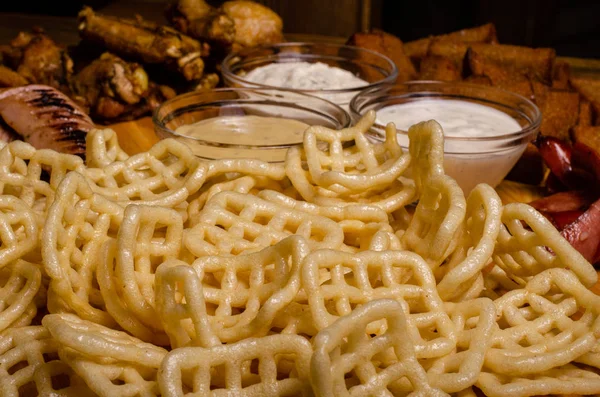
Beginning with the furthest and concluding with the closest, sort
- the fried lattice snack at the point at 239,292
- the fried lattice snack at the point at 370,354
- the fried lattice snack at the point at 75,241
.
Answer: the fried lattice snack at the point at 75,241 < the fried lattice snack at the point at 239,292 < the fried lattice snack at the point at 370,354

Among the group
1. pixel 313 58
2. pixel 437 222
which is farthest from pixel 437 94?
pixel 437 222

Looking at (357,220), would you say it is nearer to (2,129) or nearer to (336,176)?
(336,176)

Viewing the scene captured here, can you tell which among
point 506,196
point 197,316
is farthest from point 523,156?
point 197,316

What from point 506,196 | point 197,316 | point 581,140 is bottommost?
point 506,196

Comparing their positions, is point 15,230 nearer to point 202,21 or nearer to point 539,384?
point 539,384

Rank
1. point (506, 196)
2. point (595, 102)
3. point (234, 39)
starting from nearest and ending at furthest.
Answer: point (506, 196), point (595, 102), point (234, 39)

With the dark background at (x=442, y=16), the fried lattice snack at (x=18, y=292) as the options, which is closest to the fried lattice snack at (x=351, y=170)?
the fried lattice snack at (x=18, y=292)

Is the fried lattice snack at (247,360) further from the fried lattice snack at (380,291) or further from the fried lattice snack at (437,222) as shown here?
the fried lattice snack at (437,222)
